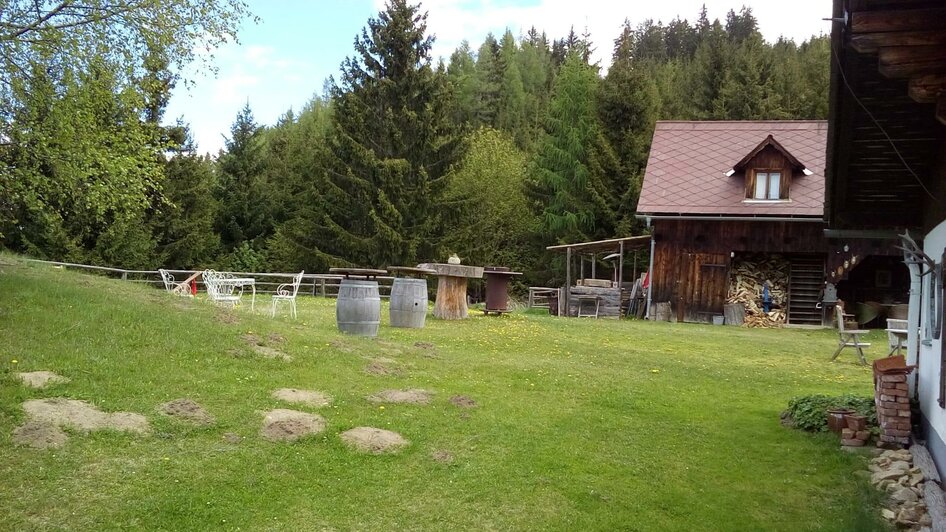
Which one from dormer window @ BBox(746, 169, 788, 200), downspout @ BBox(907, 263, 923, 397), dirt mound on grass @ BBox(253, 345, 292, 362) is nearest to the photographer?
downspout @ BBox(907, 263, 923, 397)

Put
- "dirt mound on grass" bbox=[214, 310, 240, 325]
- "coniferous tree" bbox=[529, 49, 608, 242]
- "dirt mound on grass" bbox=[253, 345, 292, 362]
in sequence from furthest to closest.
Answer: "coniferous tree" bbox=[529, 49, 608, 242] → "dirt mound on grass" bbox=[214, 310, 240, 325] → "dirt mound on grass" bbox=[253, 345, 292, 362]

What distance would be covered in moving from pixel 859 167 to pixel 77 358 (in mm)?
8023

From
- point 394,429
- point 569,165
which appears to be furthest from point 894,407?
point 569,165

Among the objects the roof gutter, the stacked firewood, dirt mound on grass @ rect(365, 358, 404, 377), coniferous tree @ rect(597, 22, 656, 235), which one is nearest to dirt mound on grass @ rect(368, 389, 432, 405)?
dirt mound on grass @ rect(365, 358, 404, 377)

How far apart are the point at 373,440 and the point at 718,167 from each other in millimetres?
20587

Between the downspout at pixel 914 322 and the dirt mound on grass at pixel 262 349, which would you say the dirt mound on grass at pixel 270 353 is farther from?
the downspout at pixel 914 322

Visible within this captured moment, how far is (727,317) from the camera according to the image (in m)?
21.8

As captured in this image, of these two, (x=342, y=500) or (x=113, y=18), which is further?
(x=113, y=18)

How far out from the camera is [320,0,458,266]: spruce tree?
31234mm

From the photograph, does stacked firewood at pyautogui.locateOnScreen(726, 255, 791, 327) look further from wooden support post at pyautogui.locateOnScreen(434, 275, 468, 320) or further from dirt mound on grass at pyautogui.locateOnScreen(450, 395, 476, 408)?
dirt mound on grass at pyautogui.locateOnScreen(450, 395, 476, 408)

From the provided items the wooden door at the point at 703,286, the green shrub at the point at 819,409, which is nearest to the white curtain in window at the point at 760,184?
the wooden door at the point at 703,286

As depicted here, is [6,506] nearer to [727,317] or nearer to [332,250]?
[727,317]

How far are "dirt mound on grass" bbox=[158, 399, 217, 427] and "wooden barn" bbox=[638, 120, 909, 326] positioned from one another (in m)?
17.9

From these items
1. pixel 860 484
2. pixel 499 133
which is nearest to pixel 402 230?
pixel 499 133
